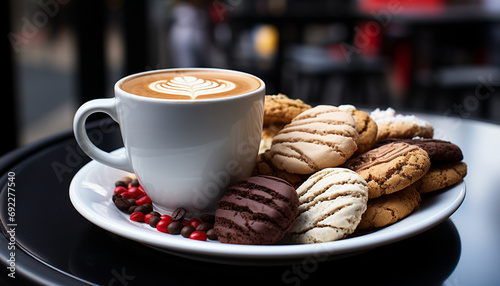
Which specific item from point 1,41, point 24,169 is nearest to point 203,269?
point 24,169

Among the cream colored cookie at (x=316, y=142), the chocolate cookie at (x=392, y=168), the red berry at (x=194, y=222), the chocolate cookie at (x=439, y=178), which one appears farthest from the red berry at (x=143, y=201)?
the chocolate cookie at (x=439, y=178)

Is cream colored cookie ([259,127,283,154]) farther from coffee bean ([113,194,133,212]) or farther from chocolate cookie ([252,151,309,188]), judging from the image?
coffee bean ([113,194,133,212])

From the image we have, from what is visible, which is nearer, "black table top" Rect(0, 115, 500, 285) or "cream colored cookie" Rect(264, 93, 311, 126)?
"black table top" Rect(0, 115, 500, 285)

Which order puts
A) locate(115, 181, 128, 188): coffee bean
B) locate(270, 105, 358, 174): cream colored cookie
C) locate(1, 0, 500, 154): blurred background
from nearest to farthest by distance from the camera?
locate(270, 105, 358, 174): cream colored cookie → locate(115, 181, 128, 188): coffee bean → locate(1, 0, 500, 154): blurred background

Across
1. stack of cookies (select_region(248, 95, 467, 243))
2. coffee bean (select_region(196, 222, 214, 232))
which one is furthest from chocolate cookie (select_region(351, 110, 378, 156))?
coffee bean (select_region(196, 222, 214, 232))

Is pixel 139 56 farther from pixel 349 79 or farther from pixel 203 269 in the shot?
pixel 203 269

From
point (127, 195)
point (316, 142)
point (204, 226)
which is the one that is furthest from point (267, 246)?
point (127, 195)
